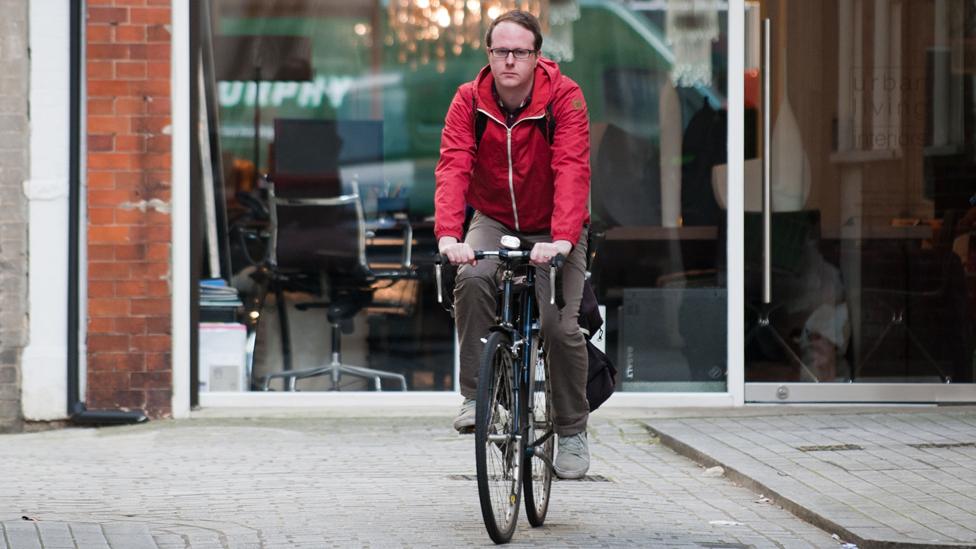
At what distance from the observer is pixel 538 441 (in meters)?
5.80

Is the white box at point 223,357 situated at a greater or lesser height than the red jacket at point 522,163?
lesser

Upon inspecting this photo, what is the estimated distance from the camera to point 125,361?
29.1ft

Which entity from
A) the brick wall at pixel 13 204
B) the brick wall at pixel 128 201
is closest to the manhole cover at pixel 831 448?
the brick wall at pixel 128 201

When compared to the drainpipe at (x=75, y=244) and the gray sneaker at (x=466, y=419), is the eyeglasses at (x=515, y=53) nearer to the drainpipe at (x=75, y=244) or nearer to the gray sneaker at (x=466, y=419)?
the gray sneaker at (x=466, y=419)

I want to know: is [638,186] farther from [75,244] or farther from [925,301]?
[75,244]

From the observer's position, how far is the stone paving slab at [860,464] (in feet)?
19.0

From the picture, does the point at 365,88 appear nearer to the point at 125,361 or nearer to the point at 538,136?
the point at 125,361

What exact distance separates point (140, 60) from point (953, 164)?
479 cm

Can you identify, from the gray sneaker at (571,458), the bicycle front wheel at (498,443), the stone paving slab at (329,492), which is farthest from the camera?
the gray sneaker at (571,458)

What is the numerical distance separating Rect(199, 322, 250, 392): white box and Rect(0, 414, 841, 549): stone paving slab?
418mm

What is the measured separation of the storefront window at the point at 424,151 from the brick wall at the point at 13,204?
3.50 feet

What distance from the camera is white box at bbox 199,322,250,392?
30.4 ft

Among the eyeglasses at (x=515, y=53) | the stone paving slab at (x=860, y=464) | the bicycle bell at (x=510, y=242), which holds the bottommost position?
the stone paving slab at (x=860, y=464)

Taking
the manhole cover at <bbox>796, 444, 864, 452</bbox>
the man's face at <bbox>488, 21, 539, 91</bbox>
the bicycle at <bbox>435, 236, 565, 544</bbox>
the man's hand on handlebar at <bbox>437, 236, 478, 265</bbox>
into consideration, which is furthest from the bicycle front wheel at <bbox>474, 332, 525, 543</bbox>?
the manhole cover at <bbox>796, 444, 864, 452</bbox>
